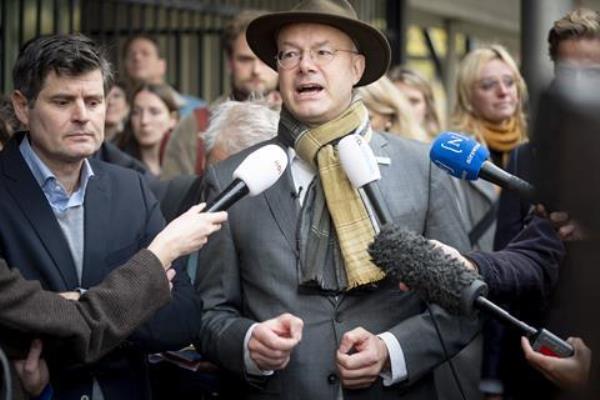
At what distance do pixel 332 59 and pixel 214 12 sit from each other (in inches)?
208

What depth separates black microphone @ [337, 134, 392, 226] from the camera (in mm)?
4656

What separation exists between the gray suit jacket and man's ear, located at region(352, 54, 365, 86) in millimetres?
272

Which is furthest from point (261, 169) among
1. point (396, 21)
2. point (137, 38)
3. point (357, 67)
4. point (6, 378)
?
point (396, 21)

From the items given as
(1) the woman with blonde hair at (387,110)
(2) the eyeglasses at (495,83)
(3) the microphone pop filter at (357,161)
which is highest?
(3) the microphone pop filter at (357,161)

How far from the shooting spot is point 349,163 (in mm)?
4707

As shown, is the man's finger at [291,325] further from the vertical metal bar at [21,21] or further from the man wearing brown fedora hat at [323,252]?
the vertical metal bar at [21,21]

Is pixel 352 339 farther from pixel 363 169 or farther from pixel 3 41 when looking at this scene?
pixel 3 41

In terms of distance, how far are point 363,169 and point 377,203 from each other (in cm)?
12

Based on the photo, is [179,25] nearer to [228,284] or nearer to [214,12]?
[214,12]

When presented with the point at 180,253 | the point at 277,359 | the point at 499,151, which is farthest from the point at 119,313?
the point at 499,151

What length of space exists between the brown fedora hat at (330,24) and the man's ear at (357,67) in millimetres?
19

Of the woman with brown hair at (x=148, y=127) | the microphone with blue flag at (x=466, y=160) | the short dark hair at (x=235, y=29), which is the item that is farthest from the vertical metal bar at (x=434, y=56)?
the microphone with blue flag at (x=466, y=160)

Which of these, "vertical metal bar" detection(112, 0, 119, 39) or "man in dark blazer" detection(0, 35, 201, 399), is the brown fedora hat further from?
"vertical metal bar" detection(112, 0, 119, 39)

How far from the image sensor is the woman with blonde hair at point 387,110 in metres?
7.27
